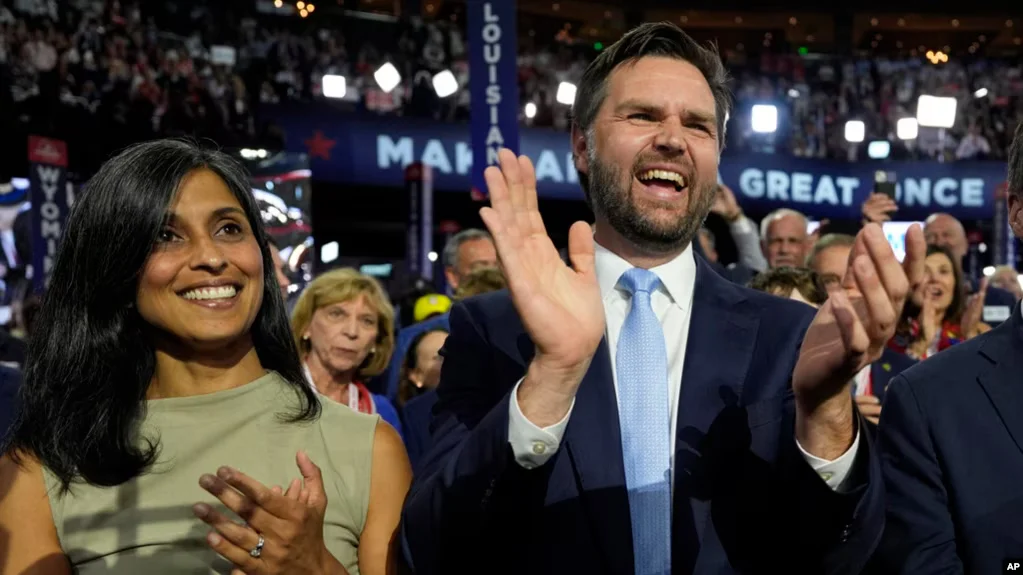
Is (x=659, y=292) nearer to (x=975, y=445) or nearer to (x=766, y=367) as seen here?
(x=766, y=367)

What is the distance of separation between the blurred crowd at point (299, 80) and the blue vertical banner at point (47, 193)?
7.32 feet

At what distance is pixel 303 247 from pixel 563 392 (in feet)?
21.6

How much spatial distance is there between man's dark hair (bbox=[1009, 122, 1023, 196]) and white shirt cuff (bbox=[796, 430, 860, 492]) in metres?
0.71

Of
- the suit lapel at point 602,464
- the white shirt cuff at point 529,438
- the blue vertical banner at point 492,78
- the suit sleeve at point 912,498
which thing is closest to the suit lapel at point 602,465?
the suit lapel at point 602,464

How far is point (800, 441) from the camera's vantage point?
5.00 feet

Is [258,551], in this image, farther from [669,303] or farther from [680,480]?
[669,303]

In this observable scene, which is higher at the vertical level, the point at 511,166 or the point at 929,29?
the point at 929,29

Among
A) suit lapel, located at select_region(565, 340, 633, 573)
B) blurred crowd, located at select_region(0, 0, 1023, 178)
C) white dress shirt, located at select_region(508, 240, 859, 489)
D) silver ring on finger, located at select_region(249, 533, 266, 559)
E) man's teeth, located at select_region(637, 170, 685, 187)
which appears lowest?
silver ring on finger, located at select_region(249, 533, 266, 559)

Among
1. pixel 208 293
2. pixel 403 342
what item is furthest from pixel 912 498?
pixel 403 342

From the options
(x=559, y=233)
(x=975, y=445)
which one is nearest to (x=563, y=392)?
(x=975, y=445)

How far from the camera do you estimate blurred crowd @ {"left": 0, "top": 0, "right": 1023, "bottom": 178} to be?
10.8 m

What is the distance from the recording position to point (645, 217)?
1.85 metres

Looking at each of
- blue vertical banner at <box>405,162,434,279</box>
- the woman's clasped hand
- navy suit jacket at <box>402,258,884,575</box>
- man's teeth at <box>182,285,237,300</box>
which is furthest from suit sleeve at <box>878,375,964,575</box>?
blue vertical banner at <box>405,162,434,279</box>

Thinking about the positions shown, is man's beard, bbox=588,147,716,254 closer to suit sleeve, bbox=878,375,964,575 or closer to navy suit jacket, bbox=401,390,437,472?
suit sleeve, bbox=878,375,964,575
